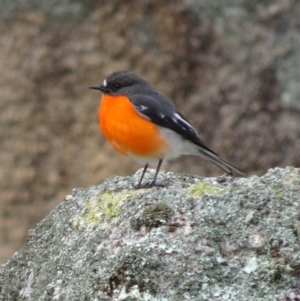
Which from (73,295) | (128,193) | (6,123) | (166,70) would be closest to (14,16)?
(6,123)

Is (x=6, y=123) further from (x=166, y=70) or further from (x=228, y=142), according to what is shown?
(x=228, y=142)

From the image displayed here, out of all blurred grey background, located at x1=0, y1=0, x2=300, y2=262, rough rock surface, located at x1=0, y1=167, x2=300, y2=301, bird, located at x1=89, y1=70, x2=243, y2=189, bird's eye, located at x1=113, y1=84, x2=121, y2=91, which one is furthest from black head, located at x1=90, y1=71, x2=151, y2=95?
blurred grey background, located at x1=0, y1=0, x2=300, y2=262

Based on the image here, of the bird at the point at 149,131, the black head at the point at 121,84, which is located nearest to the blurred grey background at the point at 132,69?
the black head at the point at 121,84

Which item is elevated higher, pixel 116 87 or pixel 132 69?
pixel 132 69

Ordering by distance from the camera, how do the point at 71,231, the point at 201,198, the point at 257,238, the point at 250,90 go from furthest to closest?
the point at 250,90
the point at 71,231
the point at 201,198
the point at 257,238

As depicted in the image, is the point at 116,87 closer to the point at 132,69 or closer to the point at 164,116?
the point at 164,116

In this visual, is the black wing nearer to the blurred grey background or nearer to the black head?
the black head

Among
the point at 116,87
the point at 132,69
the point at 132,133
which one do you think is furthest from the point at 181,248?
the point at 132,69
